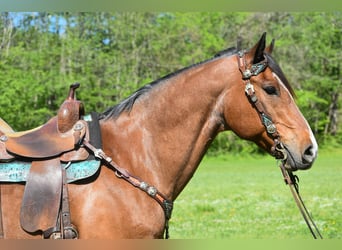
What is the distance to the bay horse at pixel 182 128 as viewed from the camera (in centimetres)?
269

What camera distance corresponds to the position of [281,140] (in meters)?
2.83

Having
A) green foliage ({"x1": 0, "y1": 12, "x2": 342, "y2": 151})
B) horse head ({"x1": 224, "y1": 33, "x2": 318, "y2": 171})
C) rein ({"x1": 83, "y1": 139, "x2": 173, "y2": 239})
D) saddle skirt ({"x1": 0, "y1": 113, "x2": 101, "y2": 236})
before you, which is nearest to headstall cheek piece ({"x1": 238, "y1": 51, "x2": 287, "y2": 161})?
horse head ({"x1": 224, "y1": 33, "x2": 318, "y2": 171})

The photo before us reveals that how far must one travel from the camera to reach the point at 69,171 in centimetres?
269

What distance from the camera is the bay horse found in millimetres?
2688

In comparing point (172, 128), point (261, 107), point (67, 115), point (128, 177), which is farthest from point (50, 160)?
point (261, 107)

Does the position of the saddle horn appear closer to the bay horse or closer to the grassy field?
the bay horse

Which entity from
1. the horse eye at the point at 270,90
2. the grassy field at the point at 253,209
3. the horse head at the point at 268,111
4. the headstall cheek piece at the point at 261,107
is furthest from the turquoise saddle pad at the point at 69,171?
the grassy field at the point at 253,209

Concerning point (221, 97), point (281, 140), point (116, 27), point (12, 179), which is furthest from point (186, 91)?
point (116, 27)

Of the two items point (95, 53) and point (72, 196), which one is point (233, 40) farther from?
point (72, 196)

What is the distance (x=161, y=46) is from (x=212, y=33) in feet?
14.2

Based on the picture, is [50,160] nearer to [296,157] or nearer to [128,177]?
[128,177]

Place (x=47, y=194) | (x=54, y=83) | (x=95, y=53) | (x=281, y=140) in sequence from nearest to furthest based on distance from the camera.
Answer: (x=47, y=194) < (x=281, y=140) < (x=54, y=83) < (x=95, y=53)

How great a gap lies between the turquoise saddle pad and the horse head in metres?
0.96

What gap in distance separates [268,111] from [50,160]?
4.78 ft
